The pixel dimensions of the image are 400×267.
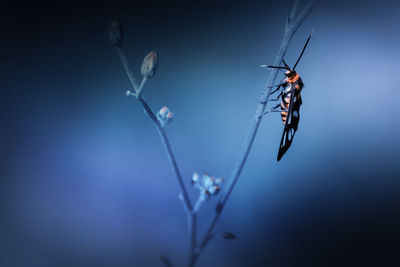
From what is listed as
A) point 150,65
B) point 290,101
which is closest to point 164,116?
point 150,65

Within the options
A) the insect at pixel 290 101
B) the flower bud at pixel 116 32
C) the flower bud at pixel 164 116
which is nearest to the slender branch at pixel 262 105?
the insect at pixel 290 101

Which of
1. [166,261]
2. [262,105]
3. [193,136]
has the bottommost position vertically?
[166,261]

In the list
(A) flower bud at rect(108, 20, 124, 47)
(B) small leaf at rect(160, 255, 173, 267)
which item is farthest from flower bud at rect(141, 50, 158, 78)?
(B) small leaf at rect(160, 255, 173, 267)

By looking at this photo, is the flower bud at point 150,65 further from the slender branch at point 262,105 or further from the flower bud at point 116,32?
the slender branch at point 262,105

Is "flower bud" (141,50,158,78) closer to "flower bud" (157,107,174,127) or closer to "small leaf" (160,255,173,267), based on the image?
"flower bud" (157,107,174,127)

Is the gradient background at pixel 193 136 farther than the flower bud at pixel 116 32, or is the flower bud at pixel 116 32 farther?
the gradient background at pixel 193 136

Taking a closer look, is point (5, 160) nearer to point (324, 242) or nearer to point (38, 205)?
point (38, 205)

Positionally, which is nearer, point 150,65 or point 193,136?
point 150,65

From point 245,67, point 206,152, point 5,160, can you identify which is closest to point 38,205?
point 5,160

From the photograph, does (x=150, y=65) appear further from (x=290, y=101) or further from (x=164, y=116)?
(x=290, y=101)
